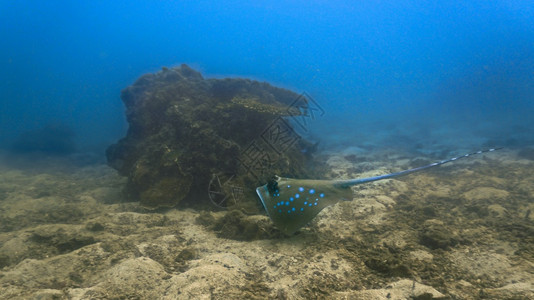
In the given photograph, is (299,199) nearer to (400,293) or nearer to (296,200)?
(296,200)

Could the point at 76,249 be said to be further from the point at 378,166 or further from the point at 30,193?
the point at 378,166

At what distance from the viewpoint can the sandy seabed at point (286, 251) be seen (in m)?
2.55

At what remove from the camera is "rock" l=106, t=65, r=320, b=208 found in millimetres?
5887

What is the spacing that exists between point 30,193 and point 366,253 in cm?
946

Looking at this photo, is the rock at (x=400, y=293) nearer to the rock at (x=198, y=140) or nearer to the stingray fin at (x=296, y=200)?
the stingray fin at (x=296, y=200)

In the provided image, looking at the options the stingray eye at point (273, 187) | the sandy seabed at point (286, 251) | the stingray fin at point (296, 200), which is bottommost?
the sandy seabed at point (286, 251)

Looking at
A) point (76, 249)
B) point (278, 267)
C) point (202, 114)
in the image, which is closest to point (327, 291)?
point (278, 267)

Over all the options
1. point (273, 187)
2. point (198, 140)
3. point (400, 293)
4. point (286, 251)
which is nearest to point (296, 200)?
point (273, 187)

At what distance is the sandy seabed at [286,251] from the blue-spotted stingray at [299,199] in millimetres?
540

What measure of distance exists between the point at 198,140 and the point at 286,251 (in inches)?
158

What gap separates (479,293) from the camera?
8.06ft

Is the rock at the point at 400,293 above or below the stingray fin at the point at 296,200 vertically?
below

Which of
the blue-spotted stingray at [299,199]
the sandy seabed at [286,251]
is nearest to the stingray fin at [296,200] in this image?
the blue-spotted stingray at [299,199]

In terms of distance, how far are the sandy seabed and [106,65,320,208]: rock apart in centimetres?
81
